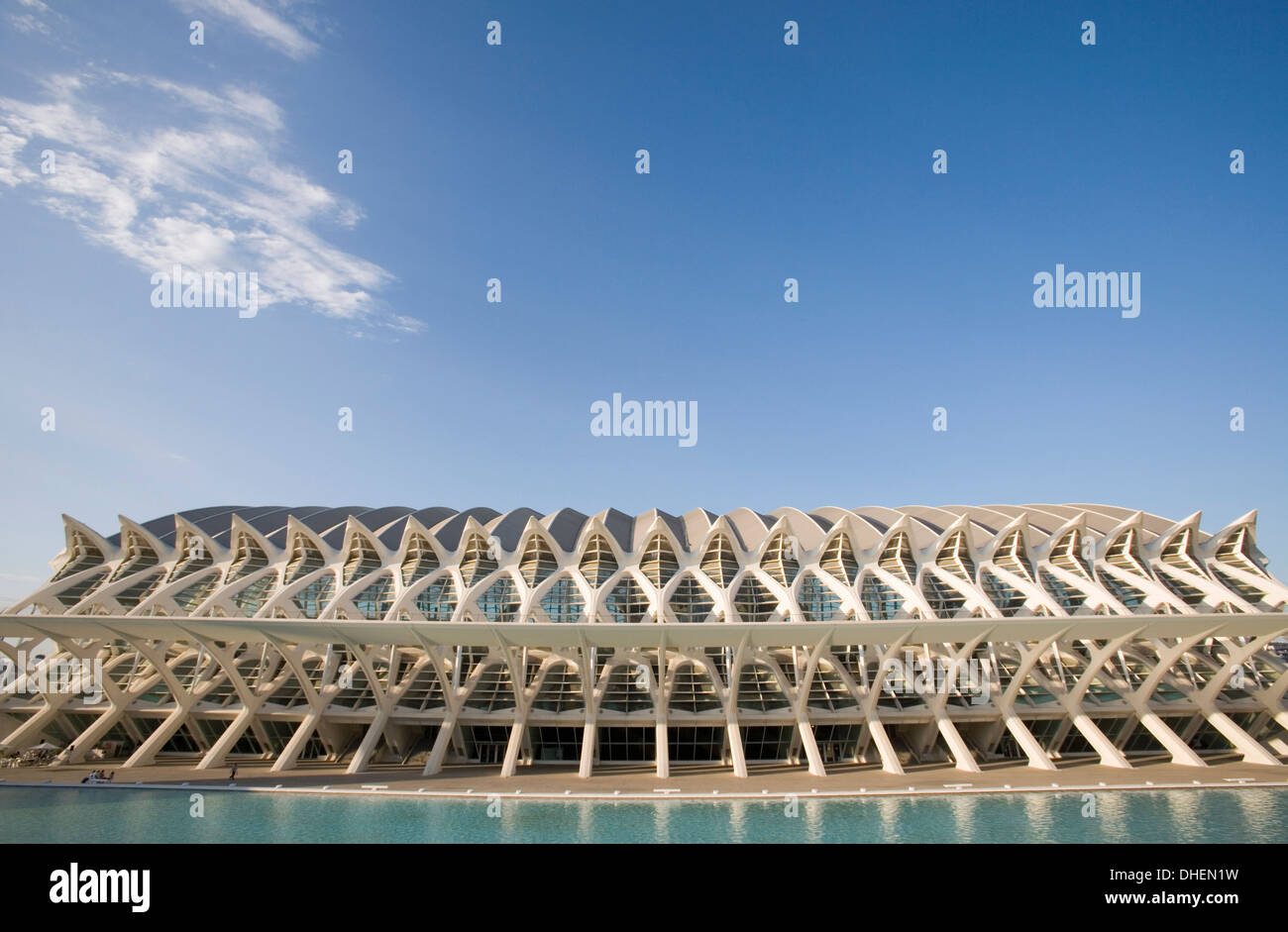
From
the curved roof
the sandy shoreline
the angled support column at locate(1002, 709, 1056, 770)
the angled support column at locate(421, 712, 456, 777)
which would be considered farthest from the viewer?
the curved roof

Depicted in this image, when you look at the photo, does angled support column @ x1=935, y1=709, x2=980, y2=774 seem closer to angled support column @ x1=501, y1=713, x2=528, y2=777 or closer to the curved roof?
the curved roof

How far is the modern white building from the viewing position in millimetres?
31109

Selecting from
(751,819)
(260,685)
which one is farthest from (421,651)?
(751,819)

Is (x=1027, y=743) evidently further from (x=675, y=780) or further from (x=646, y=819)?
(x=646, y=819)

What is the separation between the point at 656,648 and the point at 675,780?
7232 mm

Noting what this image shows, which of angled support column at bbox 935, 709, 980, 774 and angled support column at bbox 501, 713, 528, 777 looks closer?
angled support column at bbox 501, 713, 528, 777

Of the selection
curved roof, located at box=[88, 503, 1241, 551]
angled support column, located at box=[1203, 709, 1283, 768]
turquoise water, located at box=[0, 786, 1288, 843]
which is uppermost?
curved roof, located at box=[88, 503, 1241, 551]

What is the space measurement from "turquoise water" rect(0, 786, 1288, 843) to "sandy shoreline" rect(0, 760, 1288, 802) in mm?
841

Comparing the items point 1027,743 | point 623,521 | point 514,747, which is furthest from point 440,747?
point 1027,743

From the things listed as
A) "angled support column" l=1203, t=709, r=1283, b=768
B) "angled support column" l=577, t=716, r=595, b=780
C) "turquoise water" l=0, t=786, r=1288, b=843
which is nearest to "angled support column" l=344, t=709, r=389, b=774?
"turquoise water" l=0, t=786, r=1288, b=843

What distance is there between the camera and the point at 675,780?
96.4 ft

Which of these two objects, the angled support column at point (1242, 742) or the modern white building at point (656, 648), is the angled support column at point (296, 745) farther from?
the angled support column at point (1242, 742)

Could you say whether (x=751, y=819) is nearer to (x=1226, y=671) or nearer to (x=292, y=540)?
(x=1226, y=671)

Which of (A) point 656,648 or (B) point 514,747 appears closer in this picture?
(B) point 514,747
